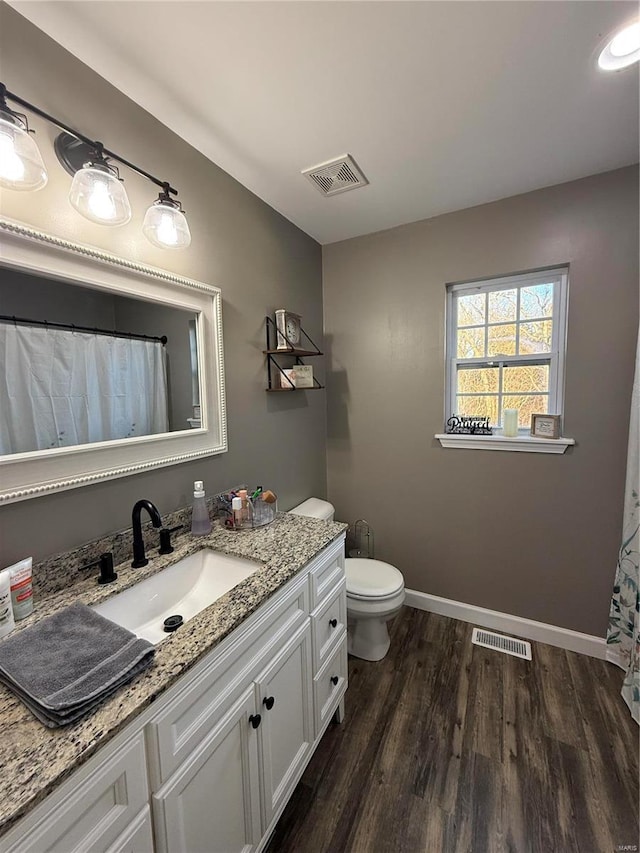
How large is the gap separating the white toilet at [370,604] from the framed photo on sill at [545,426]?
1.10 m

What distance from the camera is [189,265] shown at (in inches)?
56.7

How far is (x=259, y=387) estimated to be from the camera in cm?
186

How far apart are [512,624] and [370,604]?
96cm

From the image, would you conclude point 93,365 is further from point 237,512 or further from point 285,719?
point 285,719

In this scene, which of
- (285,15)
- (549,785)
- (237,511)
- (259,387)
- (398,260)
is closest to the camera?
(285,15)

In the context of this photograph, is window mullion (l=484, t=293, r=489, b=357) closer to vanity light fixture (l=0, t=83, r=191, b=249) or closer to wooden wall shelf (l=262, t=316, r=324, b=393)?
wooden wall shelf (l=262, t=316, r=324, b=393)

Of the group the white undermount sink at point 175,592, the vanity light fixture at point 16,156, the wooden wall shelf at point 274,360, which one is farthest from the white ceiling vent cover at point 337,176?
the white undermount sink at point 175,592

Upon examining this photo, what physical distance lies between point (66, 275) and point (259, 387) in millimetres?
959

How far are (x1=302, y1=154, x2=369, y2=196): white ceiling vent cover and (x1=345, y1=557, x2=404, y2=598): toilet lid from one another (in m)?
2.05

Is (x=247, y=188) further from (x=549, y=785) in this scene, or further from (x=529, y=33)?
(x=549, y=785)

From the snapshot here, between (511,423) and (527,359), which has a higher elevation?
(527,359)

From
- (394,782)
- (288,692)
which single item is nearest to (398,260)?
(288,692)

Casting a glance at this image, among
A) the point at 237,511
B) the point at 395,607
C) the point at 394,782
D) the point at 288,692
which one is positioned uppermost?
the point at 237,511

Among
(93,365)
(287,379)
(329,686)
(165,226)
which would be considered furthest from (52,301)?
(329,686)
